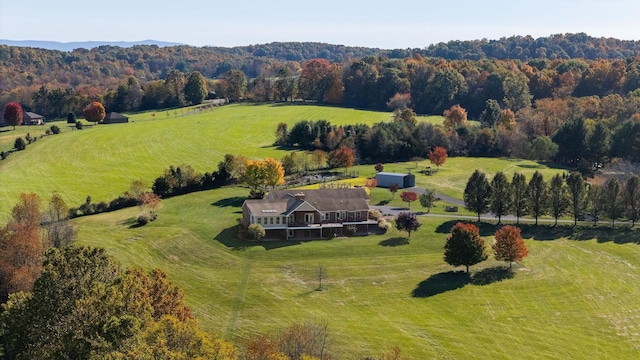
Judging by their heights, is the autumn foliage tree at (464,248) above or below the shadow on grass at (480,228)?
above

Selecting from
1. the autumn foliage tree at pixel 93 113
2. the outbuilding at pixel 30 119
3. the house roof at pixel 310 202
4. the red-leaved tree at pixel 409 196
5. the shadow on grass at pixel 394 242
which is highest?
the autumn foliage tree at pixel 93 113

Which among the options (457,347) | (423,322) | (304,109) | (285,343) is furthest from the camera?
(304,109)

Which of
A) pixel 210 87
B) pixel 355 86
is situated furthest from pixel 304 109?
pixel 210 87

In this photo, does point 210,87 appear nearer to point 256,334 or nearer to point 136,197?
point 136,197

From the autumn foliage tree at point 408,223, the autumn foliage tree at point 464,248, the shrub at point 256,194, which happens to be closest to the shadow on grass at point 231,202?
the shrub at point 256,194

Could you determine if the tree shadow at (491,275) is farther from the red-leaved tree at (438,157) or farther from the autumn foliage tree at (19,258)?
the autumn foliage tree at (19,258)

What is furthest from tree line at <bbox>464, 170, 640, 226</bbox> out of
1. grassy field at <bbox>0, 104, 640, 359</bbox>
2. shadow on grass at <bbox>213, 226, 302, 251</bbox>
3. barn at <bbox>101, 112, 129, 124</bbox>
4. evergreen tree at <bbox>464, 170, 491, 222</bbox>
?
barn at <bbox>101, 112, 129, 124</bbox>
